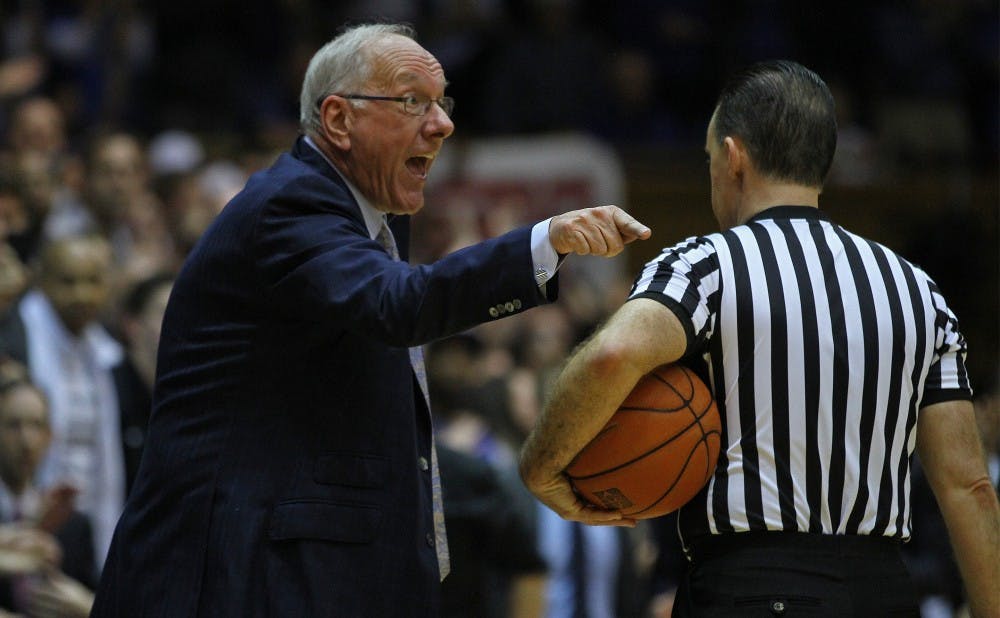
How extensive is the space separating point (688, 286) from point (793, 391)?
0.33m

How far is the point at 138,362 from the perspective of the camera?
6.11m

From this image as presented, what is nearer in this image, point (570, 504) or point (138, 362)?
point (570, 504)

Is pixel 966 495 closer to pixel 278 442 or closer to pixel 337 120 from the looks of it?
pixel 278 442

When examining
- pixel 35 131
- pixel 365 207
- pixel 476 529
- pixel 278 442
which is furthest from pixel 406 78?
pixel 35 131

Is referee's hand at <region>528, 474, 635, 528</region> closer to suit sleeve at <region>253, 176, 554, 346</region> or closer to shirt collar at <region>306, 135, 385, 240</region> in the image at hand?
suit sleeve at <region>253, 176, 554, 346</region>

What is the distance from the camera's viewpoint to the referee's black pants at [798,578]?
3.14 metres

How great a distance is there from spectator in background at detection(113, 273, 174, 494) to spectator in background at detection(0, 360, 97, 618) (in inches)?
16.0

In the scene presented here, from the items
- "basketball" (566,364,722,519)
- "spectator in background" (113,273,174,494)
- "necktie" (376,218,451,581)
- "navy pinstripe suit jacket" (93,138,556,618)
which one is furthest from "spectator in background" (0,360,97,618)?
"basketball" (566,364,722,519)

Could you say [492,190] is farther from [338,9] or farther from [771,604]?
[771,604]

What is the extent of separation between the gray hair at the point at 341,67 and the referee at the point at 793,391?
2.66 feet

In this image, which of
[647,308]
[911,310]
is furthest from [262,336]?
[911,310]

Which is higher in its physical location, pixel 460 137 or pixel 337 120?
pixel 337 120

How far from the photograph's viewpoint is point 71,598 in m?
4.91

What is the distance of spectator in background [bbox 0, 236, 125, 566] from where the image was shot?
5.90 meters
